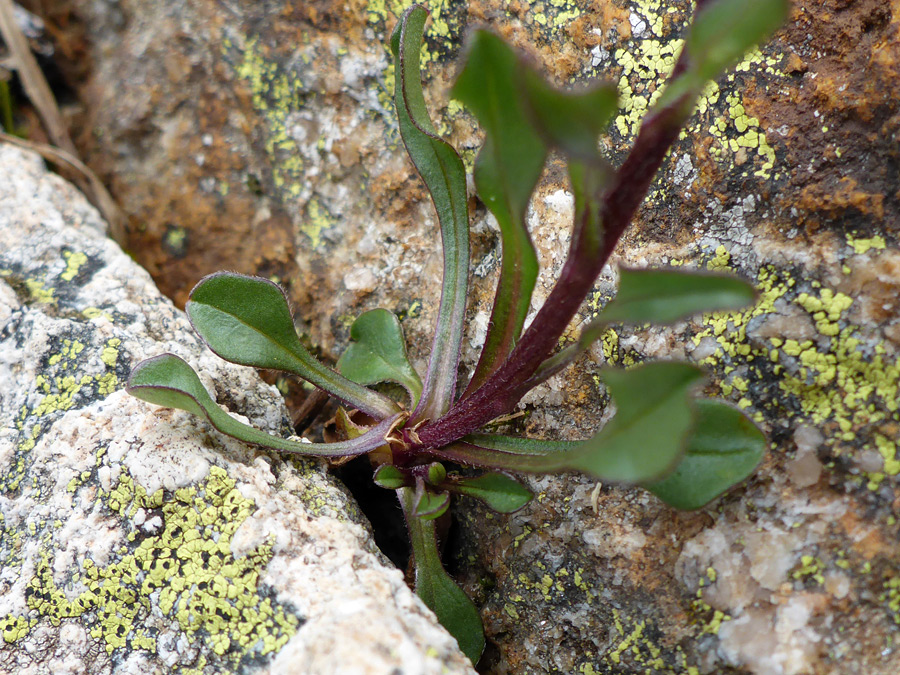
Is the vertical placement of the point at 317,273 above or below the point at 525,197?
below

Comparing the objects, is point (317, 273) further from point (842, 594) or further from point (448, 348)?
point (842, 594)

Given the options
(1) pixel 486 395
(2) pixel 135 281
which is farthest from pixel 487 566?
(2) pixel 135 281

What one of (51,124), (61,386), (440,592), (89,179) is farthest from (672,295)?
(51,124)

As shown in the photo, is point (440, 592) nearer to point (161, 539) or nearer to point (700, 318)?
point (161, 539)

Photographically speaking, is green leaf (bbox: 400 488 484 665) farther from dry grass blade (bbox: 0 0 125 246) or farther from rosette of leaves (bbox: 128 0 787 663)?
dry grass blade (bbox: 0 0 125 246)

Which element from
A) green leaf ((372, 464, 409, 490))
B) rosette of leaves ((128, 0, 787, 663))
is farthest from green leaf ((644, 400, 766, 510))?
green leaf ((372, 464, 409, 490))

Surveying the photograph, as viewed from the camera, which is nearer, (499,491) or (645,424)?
(645,424)

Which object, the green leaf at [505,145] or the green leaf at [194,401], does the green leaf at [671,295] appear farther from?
the green leaf at [194,401]
